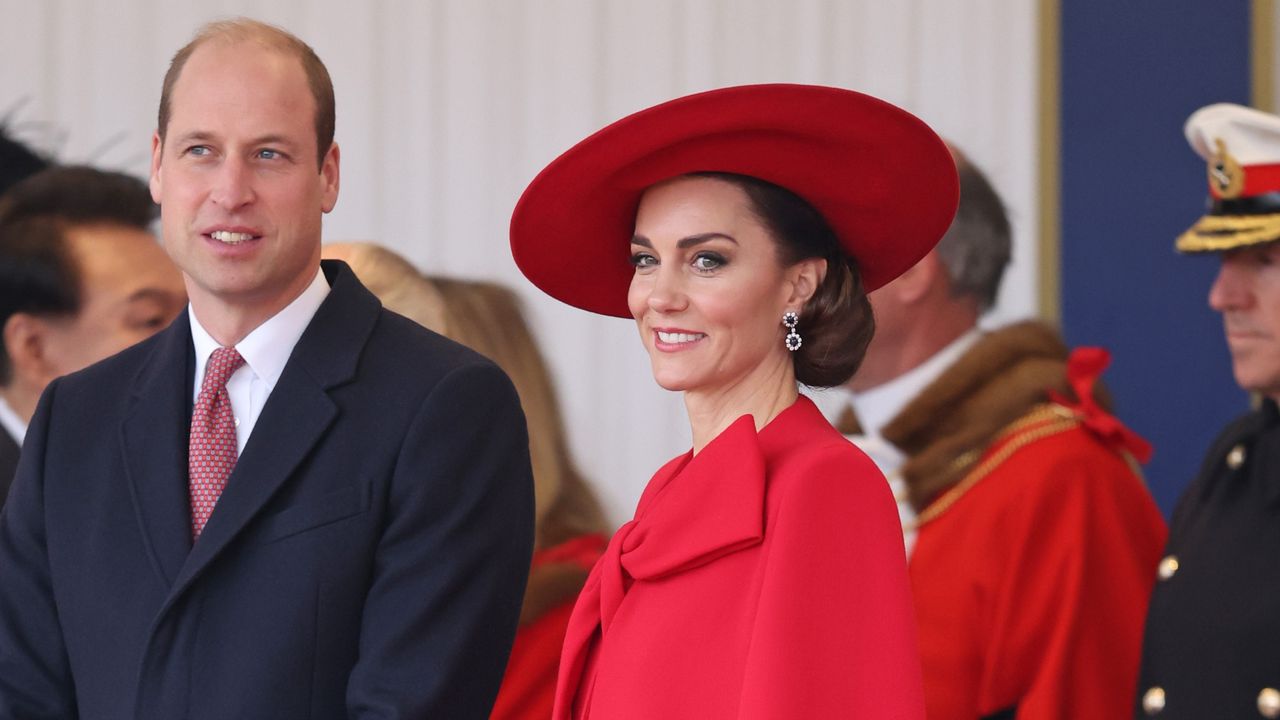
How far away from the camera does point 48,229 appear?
3.42 meters

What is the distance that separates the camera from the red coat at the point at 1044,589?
2885mm

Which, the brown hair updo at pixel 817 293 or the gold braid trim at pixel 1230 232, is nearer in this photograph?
the brown hair updo at pixel 817 293

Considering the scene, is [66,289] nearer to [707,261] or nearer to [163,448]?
[163,448]

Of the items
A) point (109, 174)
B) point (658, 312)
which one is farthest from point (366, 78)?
point (658, 312)

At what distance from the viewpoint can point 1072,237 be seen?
13.4ft

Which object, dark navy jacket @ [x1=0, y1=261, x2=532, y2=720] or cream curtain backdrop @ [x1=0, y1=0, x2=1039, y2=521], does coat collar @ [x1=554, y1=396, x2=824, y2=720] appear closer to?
dark navy jacket @ [x1=0, y1=261, x2=532, y2=720]

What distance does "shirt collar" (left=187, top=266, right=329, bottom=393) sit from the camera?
202 cm

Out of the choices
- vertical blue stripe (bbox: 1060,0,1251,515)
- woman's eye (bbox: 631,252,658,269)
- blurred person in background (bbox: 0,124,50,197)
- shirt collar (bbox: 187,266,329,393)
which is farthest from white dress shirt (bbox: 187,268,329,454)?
vertical blue stripe (bbox: 1060,0,1251,515)

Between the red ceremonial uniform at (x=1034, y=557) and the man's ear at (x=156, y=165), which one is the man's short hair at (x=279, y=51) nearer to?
the man's ear at (x=156, y=165)

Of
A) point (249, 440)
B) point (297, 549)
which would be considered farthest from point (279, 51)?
point (297, 549)

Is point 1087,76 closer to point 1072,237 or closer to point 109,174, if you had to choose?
point 1072,237

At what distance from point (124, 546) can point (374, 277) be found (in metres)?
1.02

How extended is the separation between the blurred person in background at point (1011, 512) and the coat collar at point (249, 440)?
130 cm

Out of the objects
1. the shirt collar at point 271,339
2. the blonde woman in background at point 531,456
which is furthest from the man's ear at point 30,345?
the shirt collar at point 271,339
